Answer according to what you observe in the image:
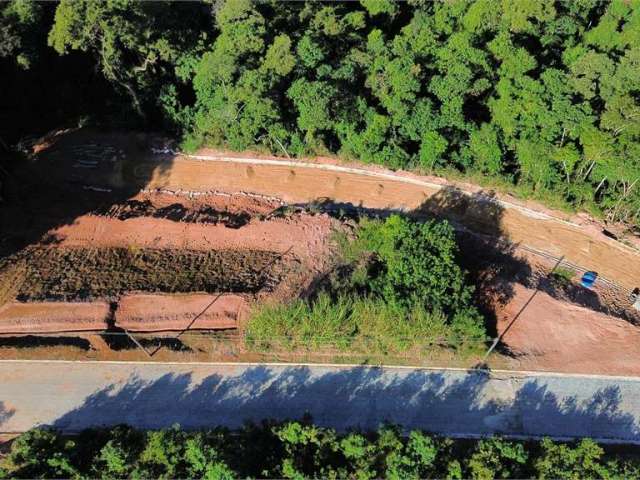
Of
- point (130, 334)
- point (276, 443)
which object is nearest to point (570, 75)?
point (276, 443)

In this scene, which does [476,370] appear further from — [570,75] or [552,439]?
[570,75]

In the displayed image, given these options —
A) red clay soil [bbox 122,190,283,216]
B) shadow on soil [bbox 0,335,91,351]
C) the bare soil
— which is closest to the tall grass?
the bare soil

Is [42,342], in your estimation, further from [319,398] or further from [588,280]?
[588,280]

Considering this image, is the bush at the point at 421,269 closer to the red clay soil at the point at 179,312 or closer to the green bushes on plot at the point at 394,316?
the green bushes on plot at the point at 394,316

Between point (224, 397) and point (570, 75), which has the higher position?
point (570, 75)

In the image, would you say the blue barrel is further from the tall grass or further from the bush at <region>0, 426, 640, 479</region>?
the bush at <region>0, 426, 640, 479</region>

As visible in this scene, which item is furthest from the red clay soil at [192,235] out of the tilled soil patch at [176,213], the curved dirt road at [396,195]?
the curved dirt road at [396,195]

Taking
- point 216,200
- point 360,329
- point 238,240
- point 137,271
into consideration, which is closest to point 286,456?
point 360,329
